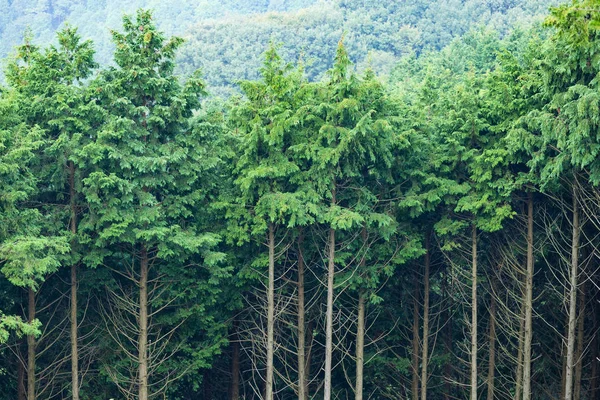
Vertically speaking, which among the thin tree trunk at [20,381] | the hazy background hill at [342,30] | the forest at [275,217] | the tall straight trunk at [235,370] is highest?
the hazy background hill at [342,30]

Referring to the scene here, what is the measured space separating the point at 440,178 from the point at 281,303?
5.54 m

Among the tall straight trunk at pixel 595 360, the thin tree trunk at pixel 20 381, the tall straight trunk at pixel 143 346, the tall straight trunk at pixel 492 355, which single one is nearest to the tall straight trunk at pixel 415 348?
the tall straight trunk at pixel 492 355

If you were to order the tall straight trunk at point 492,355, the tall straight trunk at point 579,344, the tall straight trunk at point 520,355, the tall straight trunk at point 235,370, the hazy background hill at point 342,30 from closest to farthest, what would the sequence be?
1. the tall straight trunk at point 579,344
2. the tall straight trunk at point 520,355
3. the tall straight trunk at point 492,355
4. the tall straight trunk at point 235,370
5. the hazy background hill at point 342,30

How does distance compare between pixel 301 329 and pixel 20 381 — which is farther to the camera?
pixel 301 329

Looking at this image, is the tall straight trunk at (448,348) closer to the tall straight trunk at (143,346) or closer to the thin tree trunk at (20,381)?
the tall straight trunk at (143,346)

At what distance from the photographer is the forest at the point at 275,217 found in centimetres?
1811

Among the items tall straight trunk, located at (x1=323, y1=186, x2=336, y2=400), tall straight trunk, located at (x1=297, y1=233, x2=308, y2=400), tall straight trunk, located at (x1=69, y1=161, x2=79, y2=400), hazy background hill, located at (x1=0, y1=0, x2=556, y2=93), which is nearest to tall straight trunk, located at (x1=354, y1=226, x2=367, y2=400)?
tall straight trunk, located at (x1=323, y1=186, x2=336, y2=400)

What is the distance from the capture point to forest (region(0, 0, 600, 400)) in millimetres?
18109

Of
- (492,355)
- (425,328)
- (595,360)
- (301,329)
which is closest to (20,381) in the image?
(301,329)

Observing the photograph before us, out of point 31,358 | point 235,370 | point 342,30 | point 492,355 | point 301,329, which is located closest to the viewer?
point 31,358

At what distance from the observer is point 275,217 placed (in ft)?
62.6

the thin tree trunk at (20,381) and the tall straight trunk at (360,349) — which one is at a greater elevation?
the tall straight trunk at (360,349)

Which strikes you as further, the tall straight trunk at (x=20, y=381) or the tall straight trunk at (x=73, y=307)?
the tall straight trunk at (x=20, y=381)

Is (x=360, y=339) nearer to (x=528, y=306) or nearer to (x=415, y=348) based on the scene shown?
(x=415, y=348)
